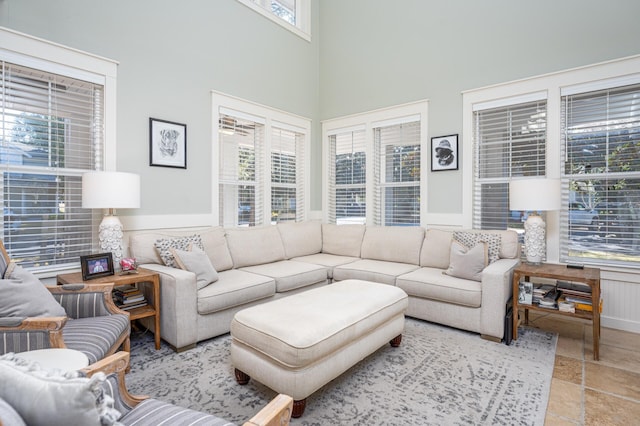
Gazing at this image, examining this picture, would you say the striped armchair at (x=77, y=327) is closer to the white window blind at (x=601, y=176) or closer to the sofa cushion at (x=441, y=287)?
the sofa cushion at (x=441, y=287)

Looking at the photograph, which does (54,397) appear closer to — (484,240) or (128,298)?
(128,298)

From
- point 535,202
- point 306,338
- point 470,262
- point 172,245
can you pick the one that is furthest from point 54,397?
point 535,202

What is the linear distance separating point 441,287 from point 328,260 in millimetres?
1550

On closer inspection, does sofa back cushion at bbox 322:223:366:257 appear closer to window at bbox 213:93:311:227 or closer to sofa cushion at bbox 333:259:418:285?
sofa cushion at bbox 333:259:418:285

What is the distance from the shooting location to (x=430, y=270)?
3576 mm

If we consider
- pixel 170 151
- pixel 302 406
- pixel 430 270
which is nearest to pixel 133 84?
pixel 170 151

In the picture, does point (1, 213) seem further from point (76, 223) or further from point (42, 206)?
point (76, 223)

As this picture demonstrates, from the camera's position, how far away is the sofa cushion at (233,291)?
2.72m

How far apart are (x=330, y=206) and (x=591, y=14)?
3.75m

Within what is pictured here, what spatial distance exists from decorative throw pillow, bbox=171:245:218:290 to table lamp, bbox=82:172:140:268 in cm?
46

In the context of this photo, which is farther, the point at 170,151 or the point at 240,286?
the point at 170,151

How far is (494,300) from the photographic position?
2805 millimetres

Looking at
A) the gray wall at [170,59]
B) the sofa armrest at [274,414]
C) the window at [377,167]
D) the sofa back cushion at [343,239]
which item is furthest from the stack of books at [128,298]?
the window at [377,167]

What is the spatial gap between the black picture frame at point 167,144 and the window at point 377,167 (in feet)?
7.79
